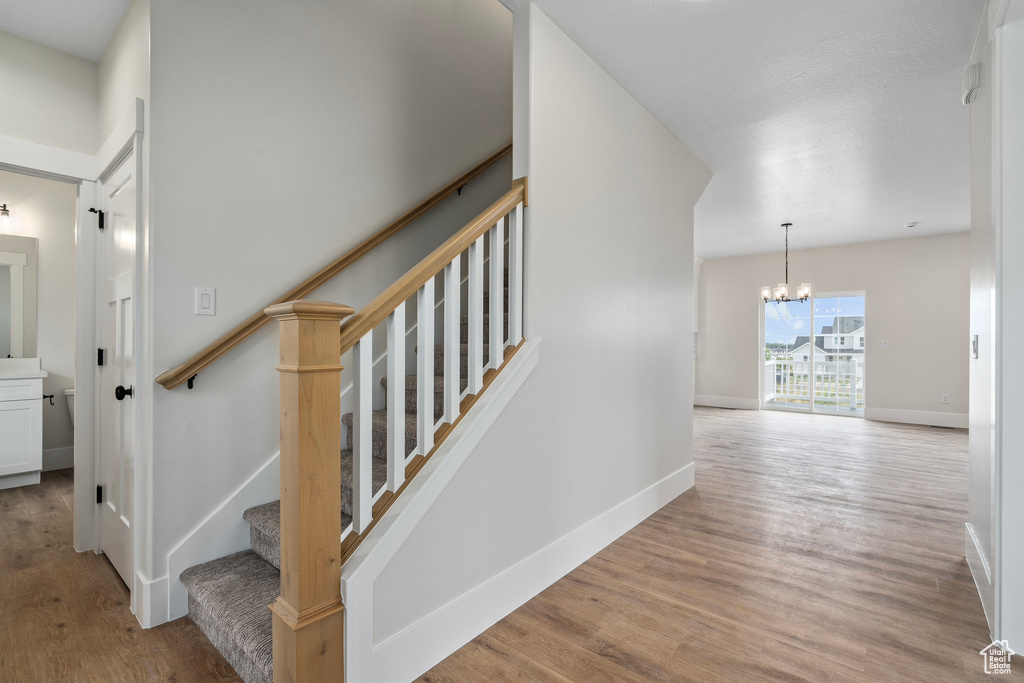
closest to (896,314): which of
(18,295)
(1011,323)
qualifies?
(1011,323)

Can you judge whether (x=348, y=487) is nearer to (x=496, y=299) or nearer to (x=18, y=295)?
(x=496, y=299)

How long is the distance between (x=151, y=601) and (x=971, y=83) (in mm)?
3966

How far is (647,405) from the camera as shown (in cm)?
316

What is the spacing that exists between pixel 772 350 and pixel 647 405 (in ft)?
20.2

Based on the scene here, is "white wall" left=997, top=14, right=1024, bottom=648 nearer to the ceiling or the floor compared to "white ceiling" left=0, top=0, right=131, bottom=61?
nearer to the floor

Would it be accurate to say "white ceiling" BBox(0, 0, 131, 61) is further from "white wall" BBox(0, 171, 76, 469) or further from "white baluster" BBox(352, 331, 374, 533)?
"white wall" BBox(0, 171, 76, 469)

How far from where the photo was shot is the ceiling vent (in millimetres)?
2171

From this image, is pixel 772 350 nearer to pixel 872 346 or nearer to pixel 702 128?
pixel 872 346

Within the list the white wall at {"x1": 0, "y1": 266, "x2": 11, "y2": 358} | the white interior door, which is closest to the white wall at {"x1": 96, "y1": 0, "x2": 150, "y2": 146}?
the white interior door

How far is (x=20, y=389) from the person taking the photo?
3941mm

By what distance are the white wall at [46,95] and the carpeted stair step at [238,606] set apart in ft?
7.11

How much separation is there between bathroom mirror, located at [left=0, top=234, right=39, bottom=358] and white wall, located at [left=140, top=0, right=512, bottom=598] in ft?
12.0

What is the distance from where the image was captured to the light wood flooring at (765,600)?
174 centimetres

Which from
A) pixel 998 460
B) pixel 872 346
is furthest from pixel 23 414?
pixel 872 346
